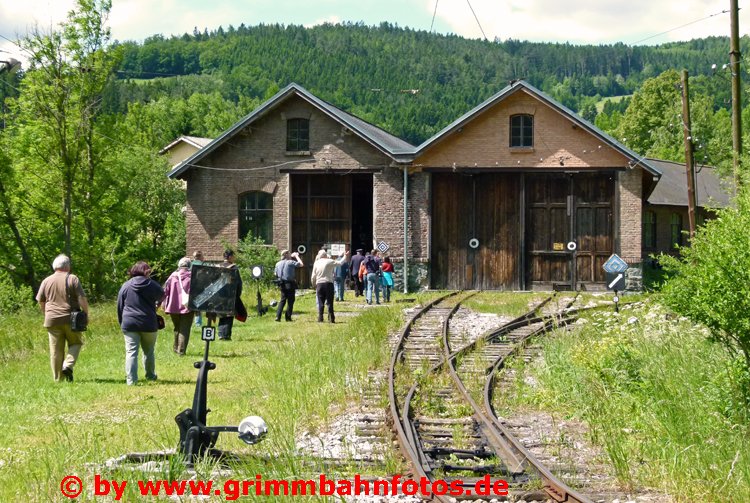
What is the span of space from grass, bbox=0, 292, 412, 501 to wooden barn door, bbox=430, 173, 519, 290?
1495 centimetres

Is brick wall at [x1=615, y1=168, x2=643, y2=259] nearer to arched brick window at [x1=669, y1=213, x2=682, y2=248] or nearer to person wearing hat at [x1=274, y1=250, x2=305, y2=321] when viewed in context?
arched brick window at [x1=669, y1=213, x2=682, y2=248]

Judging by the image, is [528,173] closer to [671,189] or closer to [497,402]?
[671,189]

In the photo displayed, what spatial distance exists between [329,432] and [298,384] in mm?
2092

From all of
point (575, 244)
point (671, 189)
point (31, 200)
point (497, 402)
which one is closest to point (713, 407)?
point (497, 402)

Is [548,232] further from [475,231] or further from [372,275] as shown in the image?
[372,275]

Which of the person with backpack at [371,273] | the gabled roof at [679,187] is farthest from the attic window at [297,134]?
the gabled roof at [679,187]

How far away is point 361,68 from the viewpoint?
169375mm

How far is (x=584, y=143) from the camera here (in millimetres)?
33031

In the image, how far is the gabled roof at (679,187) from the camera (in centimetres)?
4341

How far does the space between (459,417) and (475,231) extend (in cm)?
2371

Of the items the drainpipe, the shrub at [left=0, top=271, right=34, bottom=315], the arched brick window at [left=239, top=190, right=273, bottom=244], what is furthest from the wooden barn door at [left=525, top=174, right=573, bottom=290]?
the shrub at [left=0, top=271, right=34, bottom=315]

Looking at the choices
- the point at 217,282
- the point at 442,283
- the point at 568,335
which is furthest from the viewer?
the point at 442,283

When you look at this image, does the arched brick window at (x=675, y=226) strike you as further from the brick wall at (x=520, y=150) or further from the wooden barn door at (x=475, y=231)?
the wooden barn door at (x=475, y=231)

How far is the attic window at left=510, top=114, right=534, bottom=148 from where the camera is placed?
33.4 m
